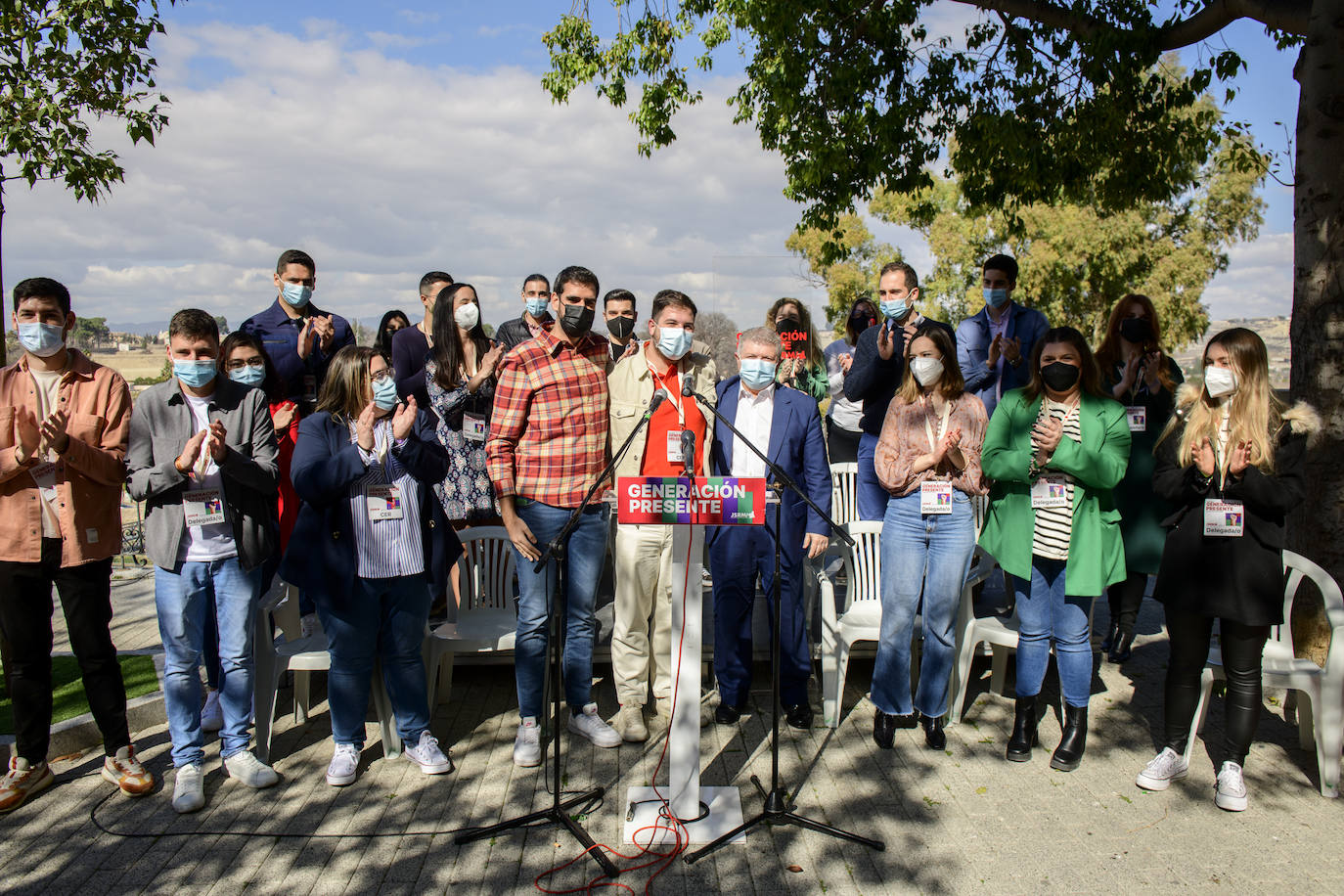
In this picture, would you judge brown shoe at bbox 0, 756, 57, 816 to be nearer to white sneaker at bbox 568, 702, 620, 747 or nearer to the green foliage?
white sneaker at bbox 568, 702, 620, 747

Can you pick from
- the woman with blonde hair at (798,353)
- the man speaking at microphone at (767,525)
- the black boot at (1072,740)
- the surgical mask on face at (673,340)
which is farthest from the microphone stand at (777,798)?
the woman with blonde hair at (798,353)

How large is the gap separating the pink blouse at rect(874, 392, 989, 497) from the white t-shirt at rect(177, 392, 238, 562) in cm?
315

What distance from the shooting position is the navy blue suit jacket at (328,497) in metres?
4.01

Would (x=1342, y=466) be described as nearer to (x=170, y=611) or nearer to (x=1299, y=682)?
(x=1299, y=682)

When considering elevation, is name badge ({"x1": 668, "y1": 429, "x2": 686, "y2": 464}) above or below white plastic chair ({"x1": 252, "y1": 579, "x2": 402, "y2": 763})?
above

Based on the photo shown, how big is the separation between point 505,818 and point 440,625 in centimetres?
153

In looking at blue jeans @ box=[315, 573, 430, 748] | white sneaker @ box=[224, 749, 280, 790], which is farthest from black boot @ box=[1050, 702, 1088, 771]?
white sneaker @ box=[224, 749, 280, 790]

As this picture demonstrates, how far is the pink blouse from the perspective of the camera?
176 inches

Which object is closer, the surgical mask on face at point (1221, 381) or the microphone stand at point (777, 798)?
the microphone stand at point (777, 798)

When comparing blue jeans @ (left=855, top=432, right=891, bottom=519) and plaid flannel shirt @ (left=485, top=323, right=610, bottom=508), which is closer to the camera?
plaid flannel shirt @ (left=485, top=323, right=610, bottom=508)

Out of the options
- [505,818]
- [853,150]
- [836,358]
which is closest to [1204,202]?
[853,150]

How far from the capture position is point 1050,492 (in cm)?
434

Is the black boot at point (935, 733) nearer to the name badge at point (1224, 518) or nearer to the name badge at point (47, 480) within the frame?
the name badge at point (1224, 518)

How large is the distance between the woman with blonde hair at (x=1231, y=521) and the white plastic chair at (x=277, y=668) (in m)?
3.68
